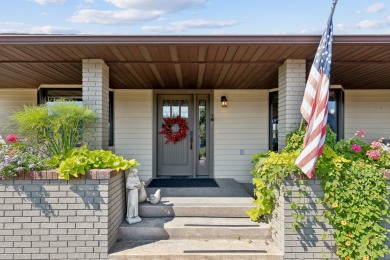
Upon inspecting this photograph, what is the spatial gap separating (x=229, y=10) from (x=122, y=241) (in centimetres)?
956

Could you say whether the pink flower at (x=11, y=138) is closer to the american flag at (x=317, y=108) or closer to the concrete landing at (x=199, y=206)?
the concrete landing at (x=199, y=206)

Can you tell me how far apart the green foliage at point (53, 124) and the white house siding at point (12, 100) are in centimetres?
314

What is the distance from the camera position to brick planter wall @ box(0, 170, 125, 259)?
298 cm

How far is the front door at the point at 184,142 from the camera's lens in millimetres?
6234

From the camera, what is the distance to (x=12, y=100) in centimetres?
622

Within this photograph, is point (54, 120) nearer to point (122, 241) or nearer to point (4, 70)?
point (122, 241)

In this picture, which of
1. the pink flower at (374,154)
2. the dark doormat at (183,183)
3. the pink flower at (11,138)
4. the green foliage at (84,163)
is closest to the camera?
the green foliage at (84,163)

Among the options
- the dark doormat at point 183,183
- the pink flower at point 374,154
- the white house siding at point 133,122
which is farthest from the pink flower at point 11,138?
the pink flower at point 374,154

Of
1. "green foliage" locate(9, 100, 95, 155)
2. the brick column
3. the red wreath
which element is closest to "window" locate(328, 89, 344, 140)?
the brick column

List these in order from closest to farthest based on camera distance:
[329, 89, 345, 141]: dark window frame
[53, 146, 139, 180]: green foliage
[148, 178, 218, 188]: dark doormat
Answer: [53, 146, 139, 180]: green foliage → [148, 178, 218, 188]: dark doormat → [329, 89, 345, 141]: dark window frame

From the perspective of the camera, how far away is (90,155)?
3244 millimetres

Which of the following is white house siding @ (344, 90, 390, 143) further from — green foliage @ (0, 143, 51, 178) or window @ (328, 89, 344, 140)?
green foliage @ (0, 143, 51, 178)

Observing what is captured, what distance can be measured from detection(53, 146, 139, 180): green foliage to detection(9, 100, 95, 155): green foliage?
0.25 meters

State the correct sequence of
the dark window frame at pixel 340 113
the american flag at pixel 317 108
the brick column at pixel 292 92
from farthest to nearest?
the dark window frame at pixel 340 113 < the brick column at pixel 292 92 < the american flag at pixel 317 108
